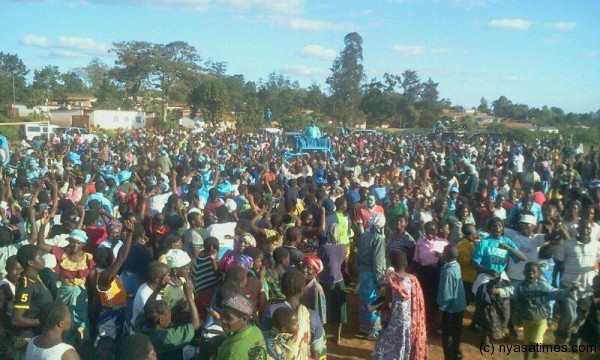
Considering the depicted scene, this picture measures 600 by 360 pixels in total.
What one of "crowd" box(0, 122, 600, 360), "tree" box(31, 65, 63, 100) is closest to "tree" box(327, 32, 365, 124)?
"tree" box(31, 65, 63, 100)

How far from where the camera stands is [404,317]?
190 inches

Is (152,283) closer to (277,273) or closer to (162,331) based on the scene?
(162,331)

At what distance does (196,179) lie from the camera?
1004 cm

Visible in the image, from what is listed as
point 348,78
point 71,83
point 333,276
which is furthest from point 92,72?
point 333,276

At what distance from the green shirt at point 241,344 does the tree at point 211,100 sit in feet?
145

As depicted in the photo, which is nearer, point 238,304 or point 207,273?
point 238,304

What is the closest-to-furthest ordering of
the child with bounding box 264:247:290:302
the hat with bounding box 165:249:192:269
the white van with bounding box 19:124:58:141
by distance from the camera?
the hat with bounding box 165:249:192:269, the child with bounding box 264:247:290:302, the white van with bounding box 19:124:58:141

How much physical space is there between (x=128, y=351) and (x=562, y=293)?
4.08 metres

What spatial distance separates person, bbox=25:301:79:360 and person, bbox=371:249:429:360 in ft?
8.52

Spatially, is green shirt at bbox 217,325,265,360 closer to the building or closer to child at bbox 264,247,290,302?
child at bbox 264,247,290,302

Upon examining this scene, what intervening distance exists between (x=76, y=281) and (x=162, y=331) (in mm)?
1435

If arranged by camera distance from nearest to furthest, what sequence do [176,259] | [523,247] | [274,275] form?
1. [176,259]
2. [274,275]
3. [523,247]

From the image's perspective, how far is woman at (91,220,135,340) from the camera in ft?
14.3

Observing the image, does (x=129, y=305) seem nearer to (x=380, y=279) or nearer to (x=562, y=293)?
(x=380, y=279)
